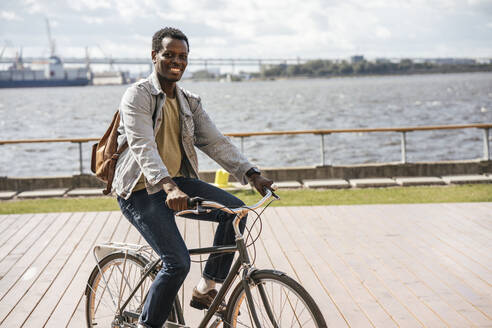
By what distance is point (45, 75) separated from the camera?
186250 mm

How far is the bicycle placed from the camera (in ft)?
9.00

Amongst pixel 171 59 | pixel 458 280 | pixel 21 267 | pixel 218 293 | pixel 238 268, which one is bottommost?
pixel 458 280

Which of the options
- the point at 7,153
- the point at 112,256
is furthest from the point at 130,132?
the point at 7,153

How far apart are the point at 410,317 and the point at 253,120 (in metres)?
49.9

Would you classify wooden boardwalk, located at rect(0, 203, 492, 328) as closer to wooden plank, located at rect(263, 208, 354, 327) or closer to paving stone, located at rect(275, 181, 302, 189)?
wooden plank, located at rect(263, 208, 354, 327)

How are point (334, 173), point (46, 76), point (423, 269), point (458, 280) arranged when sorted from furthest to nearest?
point (46, 76) → point (334, 173) → point (423, 269) → point (458, 280)

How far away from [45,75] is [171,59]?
7670 inches

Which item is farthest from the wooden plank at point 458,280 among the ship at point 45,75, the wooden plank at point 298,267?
the ship at point 45,75

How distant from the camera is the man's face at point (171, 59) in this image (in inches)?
120

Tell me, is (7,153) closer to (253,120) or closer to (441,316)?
(253,120)

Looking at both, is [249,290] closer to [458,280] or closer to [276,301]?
[276,301]

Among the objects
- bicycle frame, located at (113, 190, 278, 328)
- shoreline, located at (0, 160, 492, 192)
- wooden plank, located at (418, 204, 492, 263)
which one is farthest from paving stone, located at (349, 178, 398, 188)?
bicycle frame, located at (113, 190, 278, 328)

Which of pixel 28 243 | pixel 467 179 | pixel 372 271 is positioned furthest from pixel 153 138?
pixel 467 179

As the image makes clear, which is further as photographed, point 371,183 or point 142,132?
point 371,183
